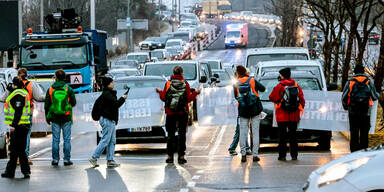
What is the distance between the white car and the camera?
717 centimetres

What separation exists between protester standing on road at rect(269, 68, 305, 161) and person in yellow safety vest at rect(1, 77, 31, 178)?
14.6 ft

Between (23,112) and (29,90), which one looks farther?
(29,90)

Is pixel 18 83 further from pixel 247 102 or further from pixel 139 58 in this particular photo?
pixel 139 58

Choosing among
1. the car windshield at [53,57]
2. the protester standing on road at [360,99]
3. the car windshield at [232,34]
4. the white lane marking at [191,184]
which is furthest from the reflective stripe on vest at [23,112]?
the car windshield at [232,34]

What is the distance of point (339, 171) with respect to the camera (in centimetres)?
760

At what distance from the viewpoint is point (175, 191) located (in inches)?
457

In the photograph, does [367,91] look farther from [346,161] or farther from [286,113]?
[346,161]

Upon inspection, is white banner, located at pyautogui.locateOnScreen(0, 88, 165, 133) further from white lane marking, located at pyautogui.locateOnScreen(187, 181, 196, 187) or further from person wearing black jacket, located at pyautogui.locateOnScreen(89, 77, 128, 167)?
white lane marking, located at pyautogui.locateOnScreen(187, 181, 196, 187)

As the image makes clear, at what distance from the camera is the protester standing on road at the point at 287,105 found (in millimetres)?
14820

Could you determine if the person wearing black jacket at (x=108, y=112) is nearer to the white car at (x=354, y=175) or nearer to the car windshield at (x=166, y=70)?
the white car at (x=354, y=175)

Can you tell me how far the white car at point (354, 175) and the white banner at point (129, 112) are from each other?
951 cm

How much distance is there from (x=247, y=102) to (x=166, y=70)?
11.0m

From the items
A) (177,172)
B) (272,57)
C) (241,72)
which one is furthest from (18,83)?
(272,57)

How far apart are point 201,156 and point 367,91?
382 centimetres
